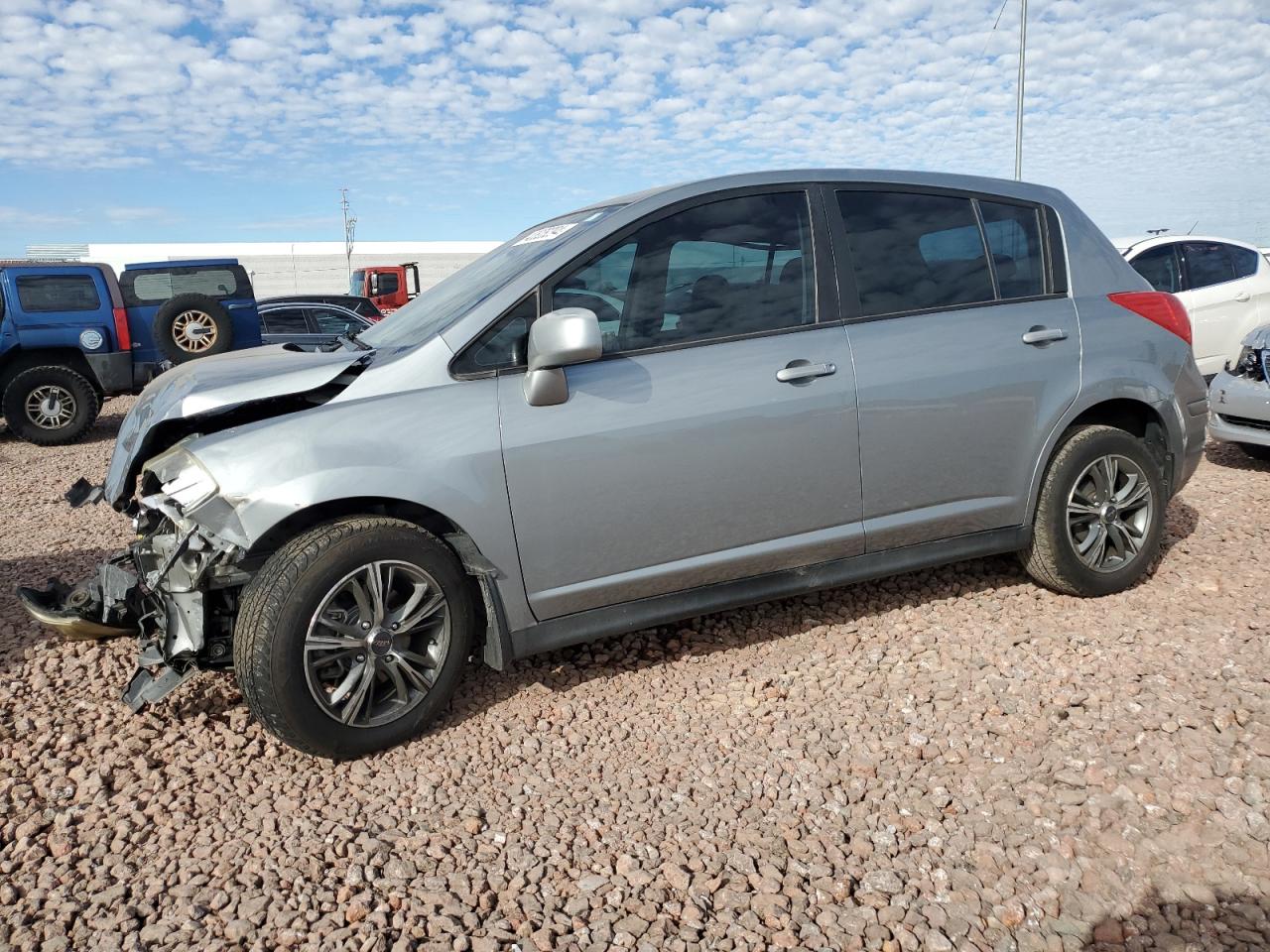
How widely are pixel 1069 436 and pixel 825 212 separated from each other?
59.2 inches

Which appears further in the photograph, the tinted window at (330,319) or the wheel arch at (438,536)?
the tinted window at (330,319)

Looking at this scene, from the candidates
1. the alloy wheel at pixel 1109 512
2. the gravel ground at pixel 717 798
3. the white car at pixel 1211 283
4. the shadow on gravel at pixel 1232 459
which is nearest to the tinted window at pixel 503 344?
the gravel ground at pixel 717 798

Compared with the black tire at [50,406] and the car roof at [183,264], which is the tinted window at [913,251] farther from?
the car roof at [183,264]

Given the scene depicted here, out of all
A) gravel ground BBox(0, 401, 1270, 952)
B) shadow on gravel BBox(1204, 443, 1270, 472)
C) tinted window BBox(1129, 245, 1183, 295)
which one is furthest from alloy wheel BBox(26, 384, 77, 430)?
tinted window BBox(1129, 245, 1183, 295)

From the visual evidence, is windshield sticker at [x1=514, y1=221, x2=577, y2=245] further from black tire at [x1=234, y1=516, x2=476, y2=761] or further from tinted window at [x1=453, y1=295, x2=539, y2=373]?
black tire at [x1=234, y1=516, x2=476, y2=761]

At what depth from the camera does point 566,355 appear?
310 cm

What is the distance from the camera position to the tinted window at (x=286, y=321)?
1326cm

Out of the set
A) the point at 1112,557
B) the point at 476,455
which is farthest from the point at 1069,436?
the point at 476,455

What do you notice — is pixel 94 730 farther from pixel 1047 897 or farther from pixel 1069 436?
pixel 1069 436

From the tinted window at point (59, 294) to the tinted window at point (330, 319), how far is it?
342 cm

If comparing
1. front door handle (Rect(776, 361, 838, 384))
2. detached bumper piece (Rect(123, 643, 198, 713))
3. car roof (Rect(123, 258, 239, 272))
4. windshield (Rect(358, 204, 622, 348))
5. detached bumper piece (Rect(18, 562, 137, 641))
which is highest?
car roof (Rect(123, 258, 239, 272))

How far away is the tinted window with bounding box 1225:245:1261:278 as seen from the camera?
9.19 m

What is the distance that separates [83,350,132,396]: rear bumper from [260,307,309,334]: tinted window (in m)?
2.81

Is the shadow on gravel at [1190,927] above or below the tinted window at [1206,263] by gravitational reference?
below
